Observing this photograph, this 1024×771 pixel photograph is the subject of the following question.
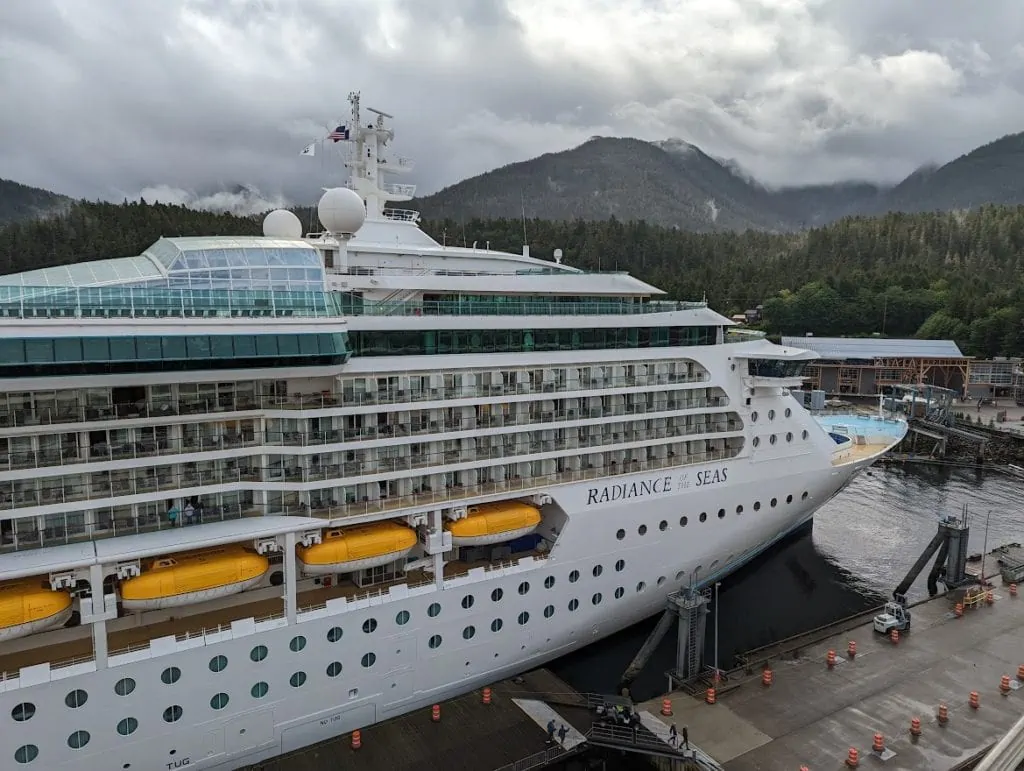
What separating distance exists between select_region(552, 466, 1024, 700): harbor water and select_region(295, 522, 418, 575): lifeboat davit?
6534 mm

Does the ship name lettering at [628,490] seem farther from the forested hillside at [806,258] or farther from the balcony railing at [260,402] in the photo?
the forested hillside at [806,258]

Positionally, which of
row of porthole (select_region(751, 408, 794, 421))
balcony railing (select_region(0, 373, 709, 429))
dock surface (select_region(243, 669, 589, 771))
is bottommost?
dock surface (select_region(243, 669, 589, 771))

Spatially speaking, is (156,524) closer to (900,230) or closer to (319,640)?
(319,640)

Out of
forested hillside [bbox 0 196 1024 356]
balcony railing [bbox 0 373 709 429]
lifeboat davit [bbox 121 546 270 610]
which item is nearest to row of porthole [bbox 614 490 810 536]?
balcony railing [bbox 0 373 709 429]

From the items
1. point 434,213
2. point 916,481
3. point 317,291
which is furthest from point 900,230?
point 317,291

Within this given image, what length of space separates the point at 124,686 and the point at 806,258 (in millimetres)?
99782

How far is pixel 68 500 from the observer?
12.1m

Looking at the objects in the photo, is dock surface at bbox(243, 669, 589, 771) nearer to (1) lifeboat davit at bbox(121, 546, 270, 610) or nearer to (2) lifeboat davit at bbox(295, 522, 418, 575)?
(2) lifeboat davit at bbox(295, 522, 418, 575)

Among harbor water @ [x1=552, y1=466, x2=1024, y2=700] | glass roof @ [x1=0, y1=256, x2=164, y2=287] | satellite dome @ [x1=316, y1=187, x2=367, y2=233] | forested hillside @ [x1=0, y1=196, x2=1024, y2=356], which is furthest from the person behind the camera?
forested hillside @ [x1=0, y1=196, x2=1024, y2=356]

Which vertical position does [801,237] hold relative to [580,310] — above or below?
above

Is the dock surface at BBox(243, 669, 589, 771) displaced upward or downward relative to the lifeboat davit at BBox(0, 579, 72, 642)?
downward

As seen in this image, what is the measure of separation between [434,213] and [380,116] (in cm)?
14911

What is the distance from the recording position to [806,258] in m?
96.9

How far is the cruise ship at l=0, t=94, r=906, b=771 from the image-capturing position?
468 inches
